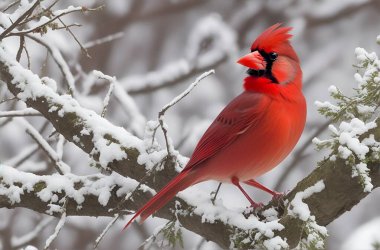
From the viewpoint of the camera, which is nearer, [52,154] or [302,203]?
[302,203]

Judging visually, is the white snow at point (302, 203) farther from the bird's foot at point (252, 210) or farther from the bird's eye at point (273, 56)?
the bird's eye at point (273, 56)

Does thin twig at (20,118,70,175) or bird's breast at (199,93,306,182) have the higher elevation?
thin twig at (20,118,70,175)

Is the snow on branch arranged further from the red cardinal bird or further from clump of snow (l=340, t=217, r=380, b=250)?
clump of snow (l=340, t=217, r=380, b=250)

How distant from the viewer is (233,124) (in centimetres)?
350

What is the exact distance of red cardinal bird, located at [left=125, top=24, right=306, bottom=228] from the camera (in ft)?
11.0

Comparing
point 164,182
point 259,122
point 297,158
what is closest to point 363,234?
point 297,158

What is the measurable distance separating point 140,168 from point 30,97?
0.55 meters

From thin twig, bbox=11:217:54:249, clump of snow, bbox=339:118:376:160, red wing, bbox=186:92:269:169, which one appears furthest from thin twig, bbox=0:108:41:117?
clump of snow, bbox=339:118:376:160

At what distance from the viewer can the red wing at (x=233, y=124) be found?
3.43 metres

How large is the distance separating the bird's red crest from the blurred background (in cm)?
323

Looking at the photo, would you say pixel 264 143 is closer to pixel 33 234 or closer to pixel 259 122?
pixel 259 122

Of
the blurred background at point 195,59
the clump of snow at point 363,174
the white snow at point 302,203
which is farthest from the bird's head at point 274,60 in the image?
the blurred background at point 195,59

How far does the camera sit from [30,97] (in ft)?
10.9

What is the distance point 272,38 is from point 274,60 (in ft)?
0.31
